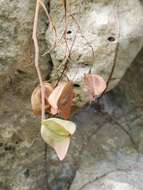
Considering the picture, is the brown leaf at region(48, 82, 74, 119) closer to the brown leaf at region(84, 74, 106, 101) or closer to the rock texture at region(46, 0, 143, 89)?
the brown leaf at region(84, 74, 106, 101)

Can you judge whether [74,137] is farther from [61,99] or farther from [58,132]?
[58,132]

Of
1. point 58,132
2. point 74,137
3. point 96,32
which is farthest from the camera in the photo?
point 74,137

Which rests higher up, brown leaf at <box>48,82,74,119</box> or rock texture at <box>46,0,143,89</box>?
rock texture at <box>46,0,143,89</box>

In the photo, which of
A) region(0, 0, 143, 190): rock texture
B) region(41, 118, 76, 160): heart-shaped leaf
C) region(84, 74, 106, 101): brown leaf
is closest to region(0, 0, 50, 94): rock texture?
region(0, 0, 143, 190): rock texture

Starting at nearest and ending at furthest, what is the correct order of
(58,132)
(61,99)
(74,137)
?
(58,132) → (61,99) → (74,137)

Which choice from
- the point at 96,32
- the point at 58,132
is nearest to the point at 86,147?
the point at 96,32

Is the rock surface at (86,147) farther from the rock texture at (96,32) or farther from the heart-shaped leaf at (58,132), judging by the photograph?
the heart-shaped leaf at (58,132)
